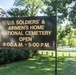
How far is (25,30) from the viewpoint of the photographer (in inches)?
270

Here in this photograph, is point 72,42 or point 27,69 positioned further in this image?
point 72,42

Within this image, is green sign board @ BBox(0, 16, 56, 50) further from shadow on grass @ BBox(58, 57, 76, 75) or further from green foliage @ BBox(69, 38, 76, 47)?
green foliage @ BBox(69, 38, 76, 47)

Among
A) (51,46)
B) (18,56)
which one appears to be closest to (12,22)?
(51,46)

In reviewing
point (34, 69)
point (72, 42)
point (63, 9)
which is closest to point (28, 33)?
point (34, 69)

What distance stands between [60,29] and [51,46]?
1975 centimetres

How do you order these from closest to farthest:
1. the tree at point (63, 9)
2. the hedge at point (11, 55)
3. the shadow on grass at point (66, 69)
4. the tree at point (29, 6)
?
the shadow on grass at point (66, 69) < the hedge at point (11, 55) < the tree at point (63, 9) < the tree at point (29, 6)

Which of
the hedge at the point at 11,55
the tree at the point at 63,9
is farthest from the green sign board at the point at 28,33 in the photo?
the tree at the point at 63,9

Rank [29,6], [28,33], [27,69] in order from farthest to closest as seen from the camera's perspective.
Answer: [29,6] < [27,69] < [28,33]

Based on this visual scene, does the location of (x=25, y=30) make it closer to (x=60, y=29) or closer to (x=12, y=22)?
(x=12, y=22)

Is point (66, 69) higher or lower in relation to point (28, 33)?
lower

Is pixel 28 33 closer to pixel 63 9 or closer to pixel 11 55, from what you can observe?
pixel 11 55

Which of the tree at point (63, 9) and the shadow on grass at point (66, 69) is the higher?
the tree at point (63, 9)

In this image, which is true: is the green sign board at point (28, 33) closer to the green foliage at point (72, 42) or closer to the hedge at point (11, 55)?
the hedge at point (11, 55)

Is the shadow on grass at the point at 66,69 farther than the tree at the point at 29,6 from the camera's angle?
No
